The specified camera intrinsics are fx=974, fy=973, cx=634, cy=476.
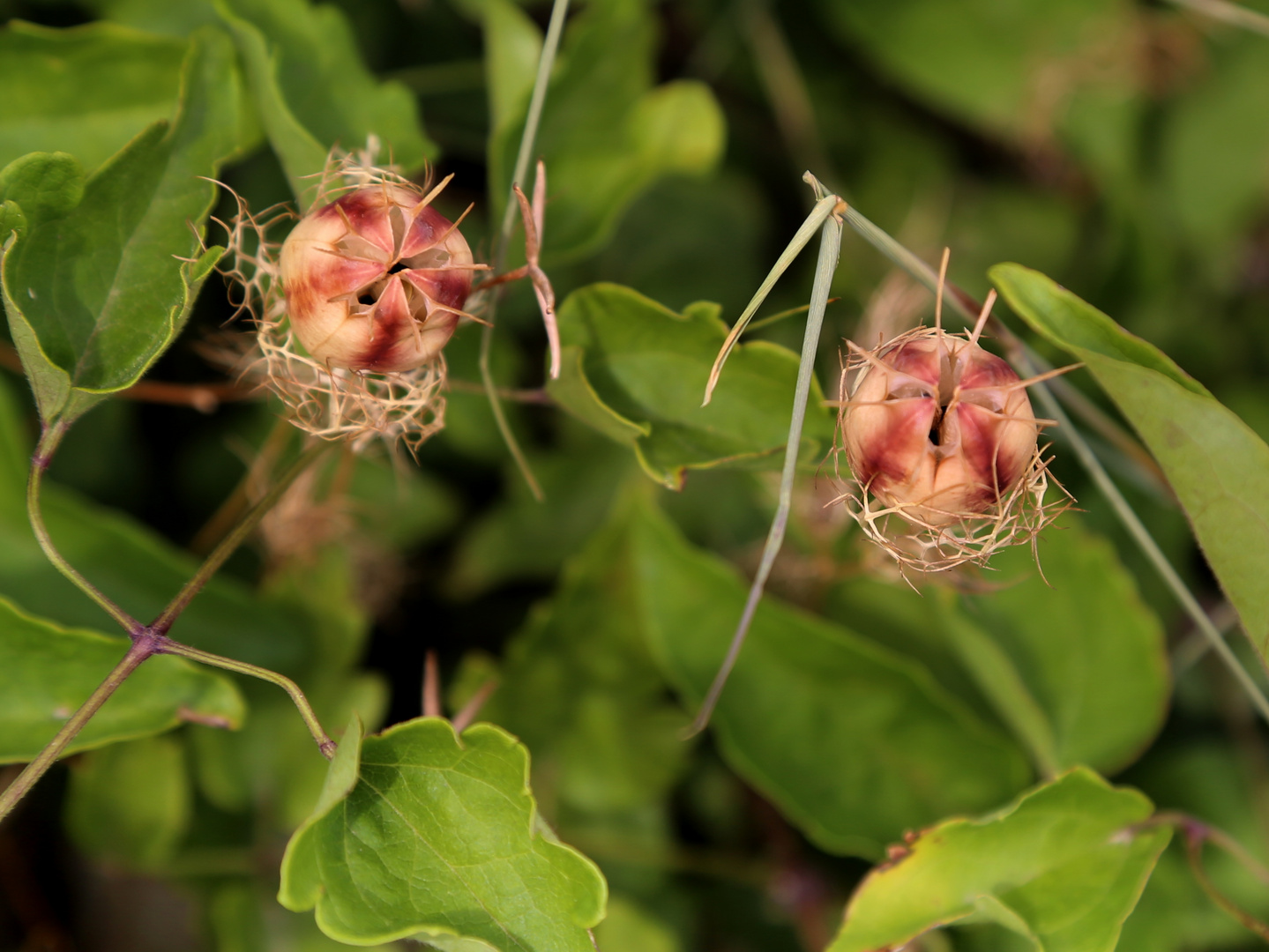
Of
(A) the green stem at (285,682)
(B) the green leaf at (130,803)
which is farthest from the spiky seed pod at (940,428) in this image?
(B) the green leaf at (130,803)

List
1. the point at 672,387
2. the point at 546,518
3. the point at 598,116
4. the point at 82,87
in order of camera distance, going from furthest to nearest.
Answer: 1. the point at 546,518
2. the point at 598,116
3. the point at 82,87
4. the point at 672,387

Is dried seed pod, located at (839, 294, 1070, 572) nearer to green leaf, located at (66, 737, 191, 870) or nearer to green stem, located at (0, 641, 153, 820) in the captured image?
green stem, located at (0, 641, 153, 820)

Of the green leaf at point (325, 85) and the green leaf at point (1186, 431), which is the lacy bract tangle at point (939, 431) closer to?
the green leaf at point (1186, 431)

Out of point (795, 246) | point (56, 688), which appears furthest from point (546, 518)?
point (795, 246)

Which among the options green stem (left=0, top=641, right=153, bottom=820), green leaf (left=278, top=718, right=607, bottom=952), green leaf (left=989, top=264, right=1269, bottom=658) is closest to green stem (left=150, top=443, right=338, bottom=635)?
green stem (left=0, top=641, right=153, bottom=820)

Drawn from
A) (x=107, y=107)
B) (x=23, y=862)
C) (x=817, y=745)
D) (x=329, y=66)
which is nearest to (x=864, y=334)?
(x=817, y=745)

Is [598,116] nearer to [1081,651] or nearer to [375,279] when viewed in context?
[375,279]
